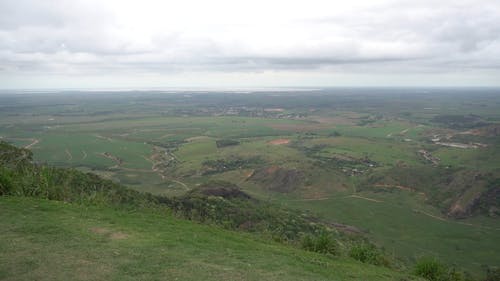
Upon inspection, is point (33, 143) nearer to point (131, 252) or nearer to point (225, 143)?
point (225, 143)

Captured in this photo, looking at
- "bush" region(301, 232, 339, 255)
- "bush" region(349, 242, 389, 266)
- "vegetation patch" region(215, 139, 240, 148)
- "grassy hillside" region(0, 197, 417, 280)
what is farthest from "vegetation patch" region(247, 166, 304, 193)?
"grassy hillside" region(0, 197, 417, 280)

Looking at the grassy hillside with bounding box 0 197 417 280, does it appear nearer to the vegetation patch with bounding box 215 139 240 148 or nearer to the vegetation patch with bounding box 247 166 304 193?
the vegetation patch with bounding box 247 166 304 193

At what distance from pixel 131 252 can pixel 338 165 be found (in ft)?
244

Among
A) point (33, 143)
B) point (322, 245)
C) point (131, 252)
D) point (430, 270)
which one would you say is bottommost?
point (33, 143)

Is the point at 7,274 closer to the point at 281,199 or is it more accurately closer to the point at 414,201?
the point at 281,199

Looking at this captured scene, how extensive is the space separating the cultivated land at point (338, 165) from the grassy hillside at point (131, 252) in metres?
24.1

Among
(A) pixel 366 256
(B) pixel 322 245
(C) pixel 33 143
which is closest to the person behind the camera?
(B) pixel 322 245

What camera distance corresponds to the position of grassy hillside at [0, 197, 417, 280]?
912cm

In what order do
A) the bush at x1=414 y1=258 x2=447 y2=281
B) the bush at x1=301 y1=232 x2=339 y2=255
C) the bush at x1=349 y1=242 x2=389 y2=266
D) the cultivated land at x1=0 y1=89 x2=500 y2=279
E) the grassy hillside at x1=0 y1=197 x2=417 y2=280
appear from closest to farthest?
the grassy hillside at x1=0 y1=197 x2=417 y2=280 < the bush at x1=414 y1=258 x2=447 y2=281 < the bush at x1=301 y1=232 x2=339 y2=255 < the bush at x1=349 y1=242 x2=389 y2=266 < the cultivated land at x1=0 y1=89 x2=500 y2=279

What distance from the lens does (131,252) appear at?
1044 cm

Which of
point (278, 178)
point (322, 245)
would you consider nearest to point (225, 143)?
point (278, 178)

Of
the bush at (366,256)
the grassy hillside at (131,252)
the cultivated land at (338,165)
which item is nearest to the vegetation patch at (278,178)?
the cultivated land at (338,165)

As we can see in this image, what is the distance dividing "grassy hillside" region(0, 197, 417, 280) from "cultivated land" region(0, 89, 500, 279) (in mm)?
24144

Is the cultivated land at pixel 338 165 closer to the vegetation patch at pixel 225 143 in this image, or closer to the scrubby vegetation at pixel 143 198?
the vegetation patch at pixel 225 143
